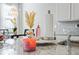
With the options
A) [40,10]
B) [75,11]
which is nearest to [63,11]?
[75,11]

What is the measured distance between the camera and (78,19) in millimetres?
1694

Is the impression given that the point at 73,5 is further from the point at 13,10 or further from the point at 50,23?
the point at 13,10

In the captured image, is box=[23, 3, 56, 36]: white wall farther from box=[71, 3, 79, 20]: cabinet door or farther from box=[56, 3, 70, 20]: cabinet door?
box=[71, 3, 79, 20]: cabinet door

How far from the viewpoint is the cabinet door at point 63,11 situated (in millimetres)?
1579

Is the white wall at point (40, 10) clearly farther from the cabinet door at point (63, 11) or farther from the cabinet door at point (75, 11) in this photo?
the cabinet door at point (75, 11)

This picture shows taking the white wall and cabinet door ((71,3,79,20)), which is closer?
the white wall

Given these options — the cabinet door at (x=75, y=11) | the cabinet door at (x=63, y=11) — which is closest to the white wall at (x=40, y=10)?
the cabinet door at (x=63, y=11)

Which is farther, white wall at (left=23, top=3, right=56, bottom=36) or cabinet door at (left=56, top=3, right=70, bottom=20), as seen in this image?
cabinet door at (left=56, top=3, right=70, bottom=20)

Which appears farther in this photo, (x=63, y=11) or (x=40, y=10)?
(x=63, y=11)

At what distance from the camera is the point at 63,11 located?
1655 millimetres

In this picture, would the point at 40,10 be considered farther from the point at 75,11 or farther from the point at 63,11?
the point at 75,11

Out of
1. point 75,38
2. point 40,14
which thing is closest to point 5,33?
point 40,14

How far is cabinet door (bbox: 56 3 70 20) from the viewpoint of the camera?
158cm

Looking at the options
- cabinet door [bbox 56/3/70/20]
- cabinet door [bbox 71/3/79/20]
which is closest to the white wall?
cabinet door [bbox 56/3/70/20]
